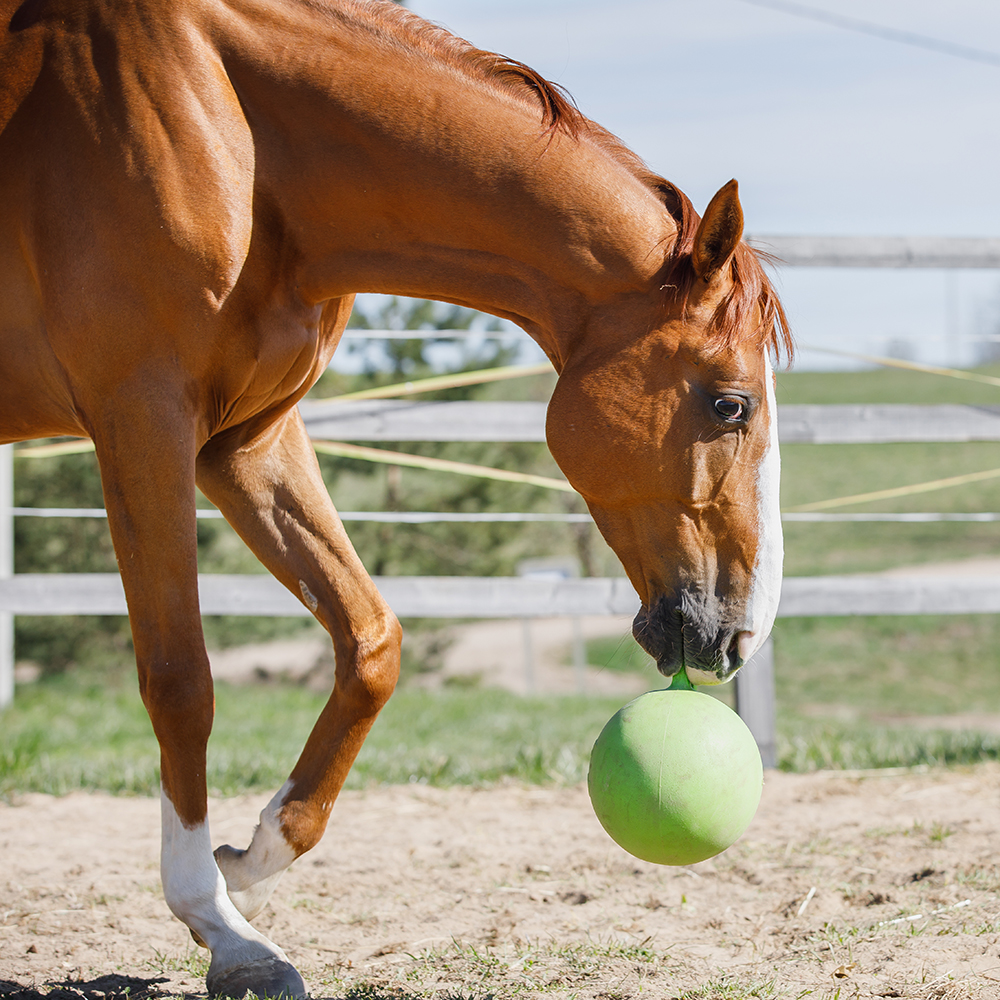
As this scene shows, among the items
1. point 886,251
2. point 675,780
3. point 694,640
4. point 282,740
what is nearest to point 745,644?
point 694,640

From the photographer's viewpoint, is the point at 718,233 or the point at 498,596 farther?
the point at 498,596

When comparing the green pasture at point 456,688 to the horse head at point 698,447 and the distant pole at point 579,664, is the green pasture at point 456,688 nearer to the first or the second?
the horse head at point 698,447

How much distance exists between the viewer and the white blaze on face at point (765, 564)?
221 cm

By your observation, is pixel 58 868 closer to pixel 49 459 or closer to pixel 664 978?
pixel 664 978

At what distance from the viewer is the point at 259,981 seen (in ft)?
6.98

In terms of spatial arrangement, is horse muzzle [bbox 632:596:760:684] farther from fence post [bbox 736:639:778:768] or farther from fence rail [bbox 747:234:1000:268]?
fence rail [bbox 747:234:1000:268]

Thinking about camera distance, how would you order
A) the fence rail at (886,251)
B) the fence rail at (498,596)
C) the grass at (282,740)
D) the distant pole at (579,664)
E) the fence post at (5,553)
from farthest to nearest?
the distant pole at (579,664) < the fence post at (5,553) < the fence rail at (886,251) < the fence rail at (498,596) < the grass at (282,740)

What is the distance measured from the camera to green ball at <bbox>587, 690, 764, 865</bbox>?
205cm

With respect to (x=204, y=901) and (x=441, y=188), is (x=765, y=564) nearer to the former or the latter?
(x=441, y=188)

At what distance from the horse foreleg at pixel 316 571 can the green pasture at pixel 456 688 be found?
24.5 inches

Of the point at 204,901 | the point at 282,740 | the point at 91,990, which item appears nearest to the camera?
the point at 204,901

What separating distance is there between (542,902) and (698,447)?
4.72 feet

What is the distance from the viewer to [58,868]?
3.30 metres

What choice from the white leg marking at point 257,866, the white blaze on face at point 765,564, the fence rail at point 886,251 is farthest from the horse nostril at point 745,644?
the fence rail at point 886,251
